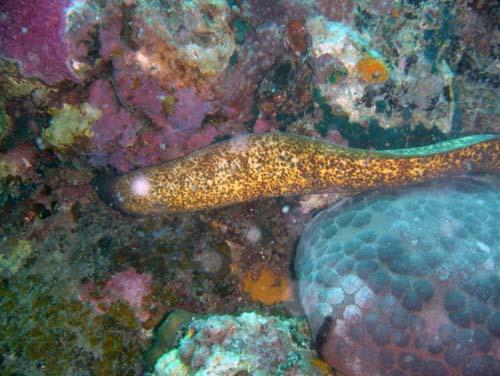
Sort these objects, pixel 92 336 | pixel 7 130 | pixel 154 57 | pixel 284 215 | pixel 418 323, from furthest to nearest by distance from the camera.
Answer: pixel 284 215 < pixel 7 130 < pixel 92 336 < pixel 154 57 < pixel 418 323

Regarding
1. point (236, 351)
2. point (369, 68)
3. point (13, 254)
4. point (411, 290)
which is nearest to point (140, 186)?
point (13, 254)

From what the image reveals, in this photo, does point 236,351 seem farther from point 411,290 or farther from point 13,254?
point 13,254

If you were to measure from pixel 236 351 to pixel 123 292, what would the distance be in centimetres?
195

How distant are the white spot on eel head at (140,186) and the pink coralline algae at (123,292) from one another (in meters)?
1.20

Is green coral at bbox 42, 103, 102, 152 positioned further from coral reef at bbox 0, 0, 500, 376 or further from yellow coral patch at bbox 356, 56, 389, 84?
yellow coral patch at bbox 356, 56, 389, 84

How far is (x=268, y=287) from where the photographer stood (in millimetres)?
5547

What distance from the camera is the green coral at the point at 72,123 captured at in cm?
465

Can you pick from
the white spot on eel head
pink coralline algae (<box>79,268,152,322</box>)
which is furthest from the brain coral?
the white spot on eel head

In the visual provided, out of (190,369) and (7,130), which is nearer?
(190,369)

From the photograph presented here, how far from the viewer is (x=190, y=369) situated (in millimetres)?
3643

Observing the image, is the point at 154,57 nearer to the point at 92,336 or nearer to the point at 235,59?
the point at 235,59

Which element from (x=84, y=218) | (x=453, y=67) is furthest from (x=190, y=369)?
(x=453, y=67)

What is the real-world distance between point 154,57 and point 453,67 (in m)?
5.33

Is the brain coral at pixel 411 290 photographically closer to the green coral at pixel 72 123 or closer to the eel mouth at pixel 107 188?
the eel mouth at pixel 107 188
